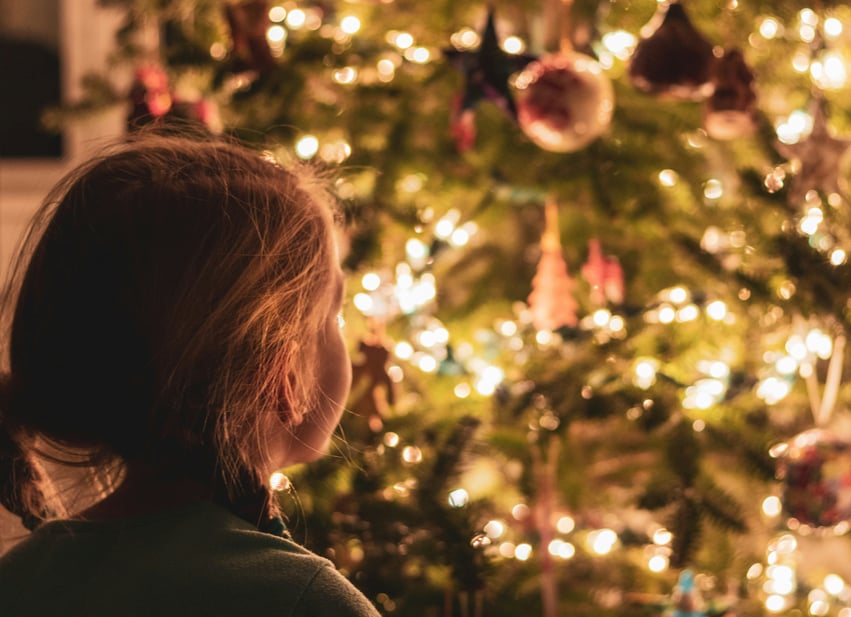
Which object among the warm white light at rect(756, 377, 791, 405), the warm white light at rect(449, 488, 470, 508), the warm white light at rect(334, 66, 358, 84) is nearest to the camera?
the warm white light at rect(449, 488, 470, 508)

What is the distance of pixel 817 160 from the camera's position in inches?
50.6

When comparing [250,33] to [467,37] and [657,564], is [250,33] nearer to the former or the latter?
[467,37]

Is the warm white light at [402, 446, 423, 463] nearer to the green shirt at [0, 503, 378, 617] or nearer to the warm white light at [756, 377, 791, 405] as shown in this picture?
the warm white light at [756, 377, 791, 405]

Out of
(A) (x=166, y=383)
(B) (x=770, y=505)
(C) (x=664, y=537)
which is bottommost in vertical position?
(B) (x=770, y=505)

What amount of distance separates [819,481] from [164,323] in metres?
0.86

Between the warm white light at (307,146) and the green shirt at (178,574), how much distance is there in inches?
35.8

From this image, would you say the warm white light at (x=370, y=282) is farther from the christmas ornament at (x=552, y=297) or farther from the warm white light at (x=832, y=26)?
the warm white light at (x=832, y=26)

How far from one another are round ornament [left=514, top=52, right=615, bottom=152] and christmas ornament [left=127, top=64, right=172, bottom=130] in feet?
1.97

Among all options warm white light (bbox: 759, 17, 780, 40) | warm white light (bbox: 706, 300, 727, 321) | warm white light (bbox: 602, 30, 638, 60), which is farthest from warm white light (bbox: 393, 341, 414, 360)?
warm white light (bbox: 759, 17, 780, 40)

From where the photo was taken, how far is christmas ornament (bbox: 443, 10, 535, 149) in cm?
133

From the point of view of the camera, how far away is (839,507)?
4.09ft

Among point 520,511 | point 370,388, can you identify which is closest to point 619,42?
point 370,388

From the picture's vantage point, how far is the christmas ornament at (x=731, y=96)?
1291 mm

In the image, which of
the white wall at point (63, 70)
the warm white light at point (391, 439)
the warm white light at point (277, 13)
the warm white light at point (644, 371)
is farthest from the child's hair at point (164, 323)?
the white wall at point (63, 70)
